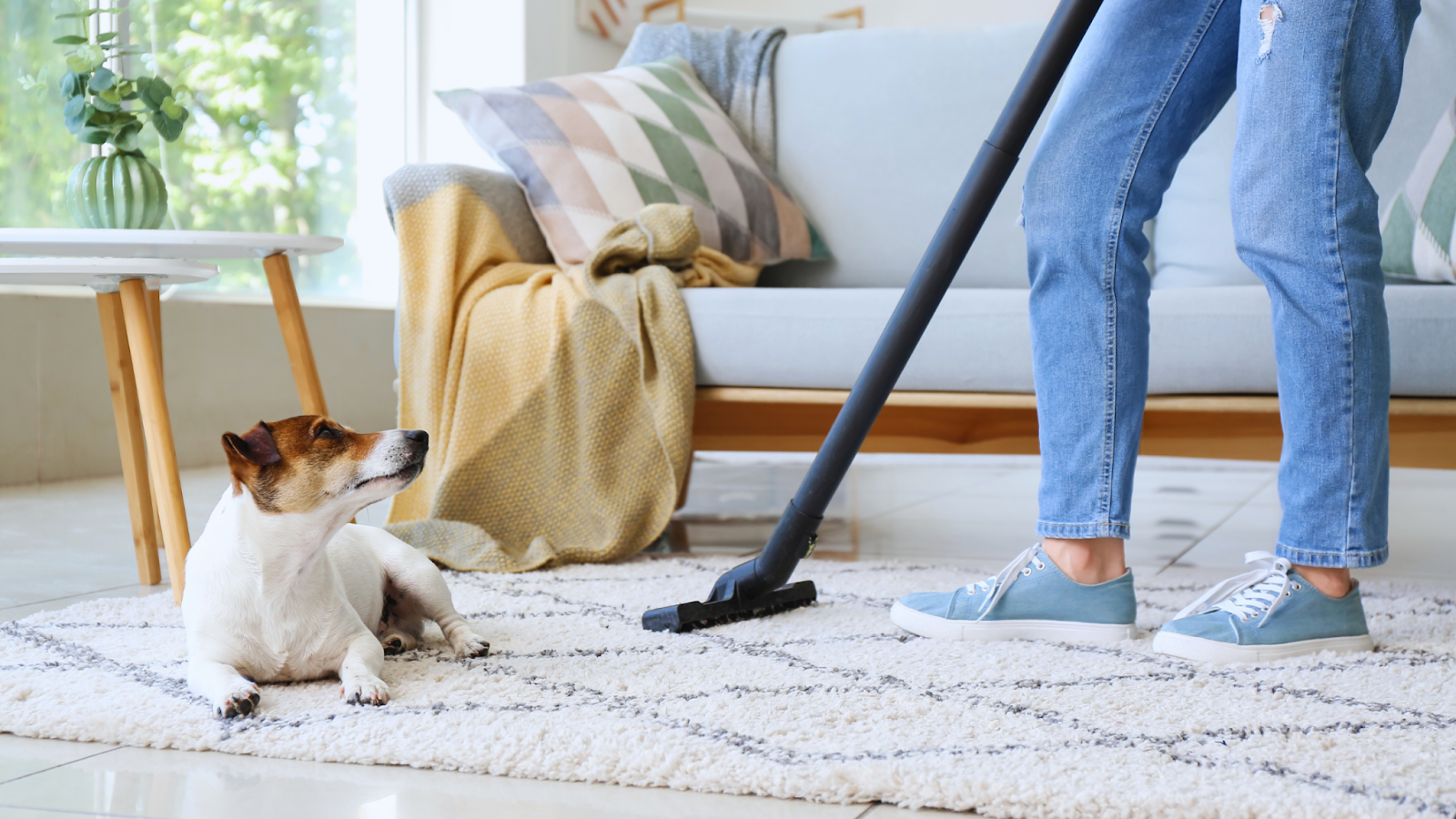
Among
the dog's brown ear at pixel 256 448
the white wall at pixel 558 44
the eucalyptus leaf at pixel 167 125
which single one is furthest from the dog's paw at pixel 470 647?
the white wall at pixel 558 44

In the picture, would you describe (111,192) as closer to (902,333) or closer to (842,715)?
(902,333)

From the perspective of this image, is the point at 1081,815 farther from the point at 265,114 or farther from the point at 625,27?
the point at 625,27

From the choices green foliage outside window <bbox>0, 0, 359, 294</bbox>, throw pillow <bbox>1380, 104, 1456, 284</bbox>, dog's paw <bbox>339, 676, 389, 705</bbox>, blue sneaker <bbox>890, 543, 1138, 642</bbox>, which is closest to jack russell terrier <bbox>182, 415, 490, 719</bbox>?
dog's paw <bbox>339, 676, 389, 705</bbox>

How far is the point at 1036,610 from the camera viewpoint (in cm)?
119

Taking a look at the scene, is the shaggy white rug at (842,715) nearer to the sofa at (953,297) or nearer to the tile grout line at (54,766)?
the tile grout line at (54,766)

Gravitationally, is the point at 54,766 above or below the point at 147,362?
below

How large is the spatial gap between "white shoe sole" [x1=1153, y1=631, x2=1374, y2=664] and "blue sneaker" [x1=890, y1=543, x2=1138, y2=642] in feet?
0.21

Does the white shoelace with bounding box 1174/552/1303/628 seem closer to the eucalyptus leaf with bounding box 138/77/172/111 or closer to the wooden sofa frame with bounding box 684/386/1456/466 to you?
the wooden sofa frame with bounding box 684/386/1456/466

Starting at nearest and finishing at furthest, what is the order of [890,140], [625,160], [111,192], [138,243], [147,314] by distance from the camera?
[138,243], [147,314], [111,192], [625,160], [890,140]

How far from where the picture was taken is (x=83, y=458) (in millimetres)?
2686

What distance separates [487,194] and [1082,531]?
1.16 meters

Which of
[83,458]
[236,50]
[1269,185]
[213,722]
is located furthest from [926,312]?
[236,50]

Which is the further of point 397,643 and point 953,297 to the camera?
point 953,297

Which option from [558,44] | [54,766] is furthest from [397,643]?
[558,44]
